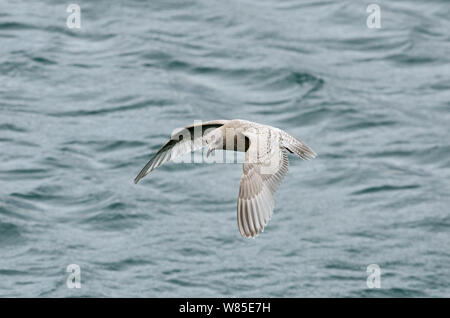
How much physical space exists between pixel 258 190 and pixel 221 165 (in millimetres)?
17024

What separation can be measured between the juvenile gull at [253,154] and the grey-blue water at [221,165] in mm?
12354

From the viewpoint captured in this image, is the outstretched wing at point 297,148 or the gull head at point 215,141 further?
the outstretched wing at point 297,148

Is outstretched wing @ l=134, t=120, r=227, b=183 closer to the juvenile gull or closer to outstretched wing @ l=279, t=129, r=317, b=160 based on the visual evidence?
the juvenile gull

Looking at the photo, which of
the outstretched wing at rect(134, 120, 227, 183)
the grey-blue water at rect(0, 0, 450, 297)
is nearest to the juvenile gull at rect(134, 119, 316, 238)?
the outstretched wing at rect(134, 120, 227, 183)

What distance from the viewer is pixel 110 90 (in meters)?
32.1

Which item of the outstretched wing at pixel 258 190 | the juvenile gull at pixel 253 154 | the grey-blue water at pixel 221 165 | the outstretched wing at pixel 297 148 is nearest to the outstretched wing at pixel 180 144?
the juvenile gull at pixel 253 154

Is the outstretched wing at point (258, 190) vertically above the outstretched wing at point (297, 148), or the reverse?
the outstretched wing at point (297, 148)

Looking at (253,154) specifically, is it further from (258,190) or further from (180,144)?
(180,144)

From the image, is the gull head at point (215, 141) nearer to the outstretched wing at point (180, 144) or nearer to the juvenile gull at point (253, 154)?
the juvenile gull at point (253, 154)

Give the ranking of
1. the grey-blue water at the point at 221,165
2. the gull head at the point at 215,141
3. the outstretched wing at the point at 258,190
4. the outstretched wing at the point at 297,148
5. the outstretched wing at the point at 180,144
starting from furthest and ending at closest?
the grey-blue water at the point at 221,165, the outstretched wing at the point at 180,144, the outstretched wing at the point at 297,148, the gull head at the point at 215,141, the outstretched wing at the point at 258,190

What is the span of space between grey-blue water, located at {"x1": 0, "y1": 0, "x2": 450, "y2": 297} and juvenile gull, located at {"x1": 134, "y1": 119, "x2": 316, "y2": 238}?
12.4 metres

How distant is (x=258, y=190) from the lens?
13156 millimetres

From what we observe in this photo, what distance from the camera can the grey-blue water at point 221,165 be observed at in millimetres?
27734
